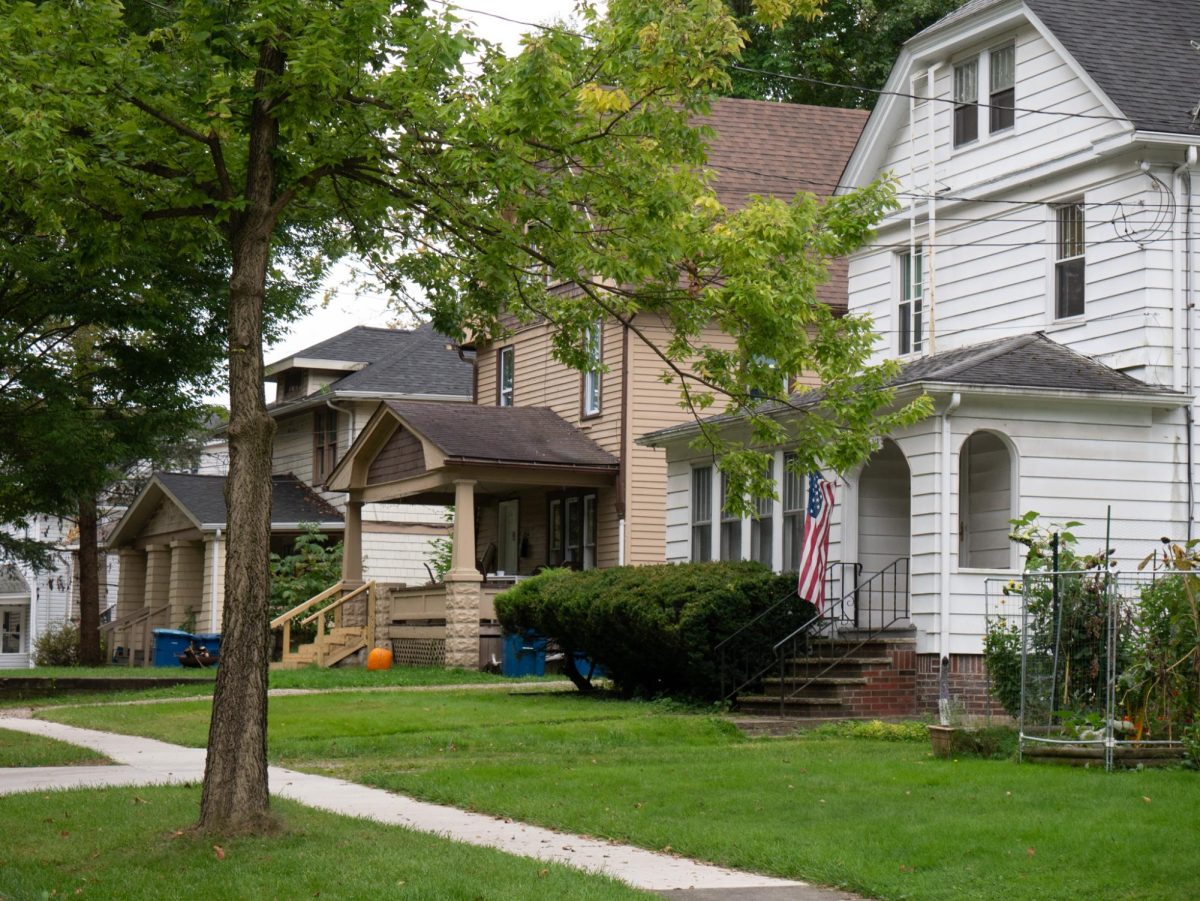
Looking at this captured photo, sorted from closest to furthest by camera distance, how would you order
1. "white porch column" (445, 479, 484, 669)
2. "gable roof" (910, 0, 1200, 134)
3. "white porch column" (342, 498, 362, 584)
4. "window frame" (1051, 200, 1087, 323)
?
"gable roof" (910, 0, 1200, 134) < "window frame" (1051, 200, 1087, 323) < "white porch column" (445, 479, 484, 669) < "white porch column" (342, 498, 362, 584)

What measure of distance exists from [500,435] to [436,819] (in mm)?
18335

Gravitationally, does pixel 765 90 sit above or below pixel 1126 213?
above

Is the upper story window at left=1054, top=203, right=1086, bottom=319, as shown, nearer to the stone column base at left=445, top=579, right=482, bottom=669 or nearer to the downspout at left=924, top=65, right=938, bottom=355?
the downspout at left=924, top=65, right=938, bottom=355

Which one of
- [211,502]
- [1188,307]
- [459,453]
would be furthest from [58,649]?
[1188,307]

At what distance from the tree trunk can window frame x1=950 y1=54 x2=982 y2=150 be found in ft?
74.1

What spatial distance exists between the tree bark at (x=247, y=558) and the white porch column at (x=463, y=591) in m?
17.1

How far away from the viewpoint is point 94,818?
1170 cm

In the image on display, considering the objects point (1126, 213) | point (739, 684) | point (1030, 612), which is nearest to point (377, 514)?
point (739, 684)

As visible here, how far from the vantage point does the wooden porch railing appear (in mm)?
42531

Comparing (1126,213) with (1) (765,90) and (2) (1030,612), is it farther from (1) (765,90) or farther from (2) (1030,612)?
(1) (765,90)

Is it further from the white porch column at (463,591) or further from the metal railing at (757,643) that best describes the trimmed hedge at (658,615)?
the white porch column at (463,591)

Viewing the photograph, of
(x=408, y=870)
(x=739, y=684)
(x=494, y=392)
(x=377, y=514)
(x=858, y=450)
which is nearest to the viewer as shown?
(x=408, y=870)

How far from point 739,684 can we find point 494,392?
16.2 metres

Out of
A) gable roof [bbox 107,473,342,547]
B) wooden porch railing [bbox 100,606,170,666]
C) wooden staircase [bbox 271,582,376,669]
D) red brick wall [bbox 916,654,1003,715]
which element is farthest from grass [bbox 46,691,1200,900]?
wooden porch railing [bbox 100,606,170,666]
